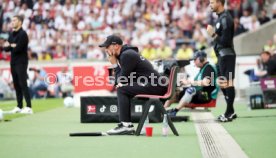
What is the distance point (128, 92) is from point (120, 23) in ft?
69.5

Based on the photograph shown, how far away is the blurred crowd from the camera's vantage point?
30797 millimetres

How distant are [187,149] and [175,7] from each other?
76.2 ft

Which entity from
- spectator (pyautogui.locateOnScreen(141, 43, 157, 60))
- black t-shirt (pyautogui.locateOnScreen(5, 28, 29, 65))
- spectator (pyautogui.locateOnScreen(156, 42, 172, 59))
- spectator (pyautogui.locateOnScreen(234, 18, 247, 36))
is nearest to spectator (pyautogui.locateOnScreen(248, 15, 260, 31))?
spectator (pyautogui.locateOnScreen(234, 18, 247, 36))

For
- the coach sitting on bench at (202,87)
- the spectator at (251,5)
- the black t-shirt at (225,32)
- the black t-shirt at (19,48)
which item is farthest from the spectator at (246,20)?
the black t-shirt at (225,32)

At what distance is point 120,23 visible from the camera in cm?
3259

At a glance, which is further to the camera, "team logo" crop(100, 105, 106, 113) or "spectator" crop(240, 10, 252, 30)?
"spectator" crop(240, 10, 252, 30)

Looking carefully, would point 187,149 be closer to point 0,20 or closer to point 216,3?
point 216,3

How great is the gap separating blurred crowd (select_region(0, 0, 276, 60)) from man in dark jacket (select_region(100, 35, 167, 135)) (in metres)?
17.5

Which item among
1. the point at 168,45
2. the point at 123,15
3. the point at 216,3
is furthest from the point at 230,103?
the point at 123,15

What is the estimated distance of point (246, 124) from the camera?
13.8 meters

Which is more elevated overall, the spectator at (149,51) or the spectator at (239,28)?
the spectator at (239,28)

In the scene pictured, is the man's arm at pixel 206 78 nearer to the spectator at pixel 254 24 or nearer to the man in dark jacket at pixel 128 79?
the man in dark jacket at pixel 128 79

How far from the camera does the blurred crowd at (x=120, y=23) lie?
30797 mm

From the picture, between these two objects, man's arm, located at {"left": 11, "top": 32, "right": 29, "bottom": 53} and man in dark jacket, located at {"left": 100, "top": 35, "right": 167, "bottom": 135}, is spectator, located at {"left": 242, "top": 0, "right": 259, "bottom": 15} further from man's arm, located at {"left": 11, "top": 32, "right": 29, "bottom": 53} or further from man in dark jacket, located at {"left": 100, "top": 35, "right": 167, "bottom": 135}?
man in dark jacket, located at {"left": 100, "top": 35, "right": 167, "bottom": 135}
